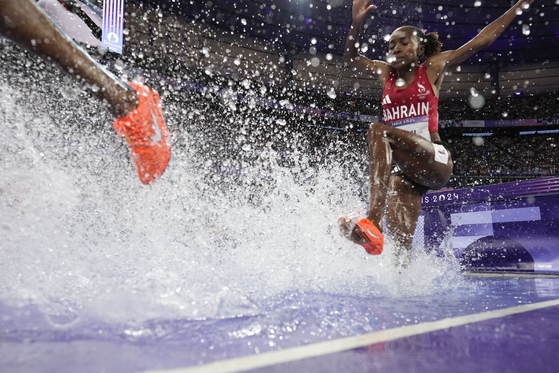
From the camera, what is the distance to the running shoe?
1.75 m

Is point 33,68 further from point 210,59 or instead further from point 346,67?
point 346,67

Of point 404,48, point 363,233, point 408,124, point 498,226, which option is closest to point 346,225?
point 363,233

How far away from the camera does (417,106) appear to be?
2.37 metres

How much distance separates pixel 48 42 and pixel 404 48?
2057mm

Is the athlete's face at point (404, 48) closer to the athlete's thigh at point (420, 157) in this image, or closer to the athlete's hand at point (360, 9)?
the athlete's hand at point (360, 9)

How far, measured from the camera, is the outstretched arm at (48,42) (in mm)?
1194

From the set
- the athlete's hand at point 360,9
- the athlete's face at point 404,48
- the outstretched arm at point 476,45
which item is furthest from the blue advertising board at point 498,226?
the athlete's hand at point 360,9

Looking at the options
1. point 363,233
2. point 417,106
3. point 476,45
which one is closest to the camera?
point 363,233

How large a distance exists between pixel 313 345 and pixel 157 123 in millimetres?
1205

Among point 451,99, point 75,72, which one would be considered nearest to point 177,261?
point 75,72

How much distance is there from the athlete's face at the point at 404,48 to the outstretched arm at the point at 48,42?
71.4 inches

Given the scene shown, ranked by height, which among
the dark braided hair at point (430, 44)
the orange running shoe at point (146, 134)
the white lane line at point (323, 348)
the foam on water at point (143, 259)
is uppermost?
the dark braided hair at point (430, 44)

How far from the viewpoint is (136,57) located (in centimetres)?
1248

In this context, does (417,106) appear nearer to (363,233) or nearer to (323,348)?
(363,233)
